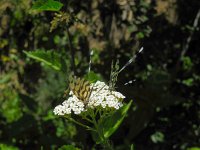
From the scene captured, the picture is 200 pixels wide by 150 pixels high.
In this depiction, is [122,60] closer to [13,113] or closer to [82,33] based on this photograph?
[82,33]

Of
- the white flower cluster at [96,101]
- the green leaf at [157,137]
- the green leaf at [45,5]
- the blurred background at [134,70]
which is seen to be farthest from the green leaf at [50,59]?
the green leaf at [157,137]

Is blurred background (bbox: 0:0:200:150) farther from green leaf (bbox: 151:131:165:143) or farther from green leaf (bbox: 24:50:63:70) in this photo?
green leaf (bbox: 24:50:63:70)

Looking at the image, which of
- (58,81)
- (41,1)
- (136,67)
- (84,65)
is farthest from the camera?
(58,81)

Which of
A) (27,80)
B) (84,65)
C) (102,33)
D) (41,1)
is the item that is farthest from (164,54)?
(41,1)

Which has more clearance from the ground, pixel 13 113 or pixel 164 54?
pixel 164 54

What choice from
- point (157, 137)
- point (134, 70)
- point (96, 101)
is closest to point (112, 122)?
point (96, 101)

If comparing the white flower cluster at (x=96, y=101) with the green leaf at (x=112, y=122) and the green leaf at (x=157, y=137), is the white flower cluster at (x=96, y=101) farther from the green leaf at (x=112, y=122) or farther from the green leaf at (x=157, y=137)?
the green leaf at (x=157, y=137)

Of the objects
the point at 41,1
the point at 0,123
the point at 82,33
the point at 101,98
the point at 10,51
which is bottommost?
the point at 0,123
